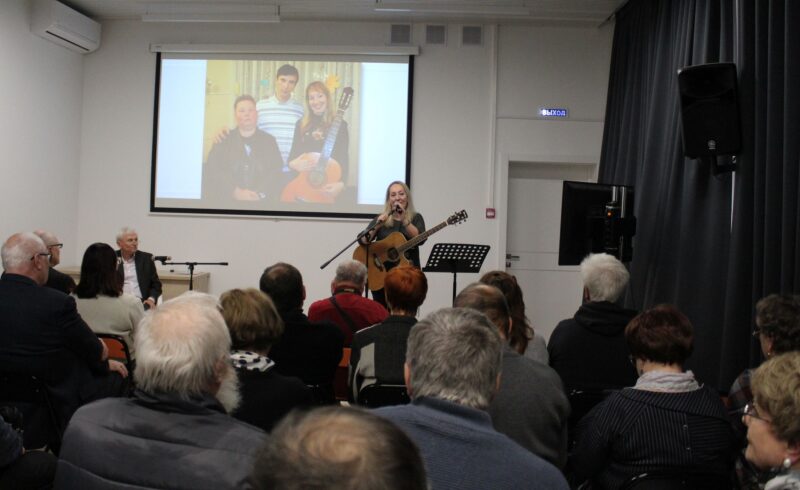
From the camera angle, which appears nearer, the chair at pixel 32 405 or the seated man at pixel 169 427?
the seated man at pixel 169 427

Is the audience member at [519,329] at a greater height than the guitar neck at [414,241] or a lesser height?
lesser

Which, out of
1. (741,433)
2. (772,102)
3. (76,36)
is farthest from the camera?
(76,36)

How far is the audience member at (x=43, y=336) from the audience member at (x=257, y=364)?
0.98 metres

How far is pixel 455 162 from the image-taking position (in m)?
7.66

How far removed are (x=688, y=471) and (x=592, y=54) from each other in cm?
634

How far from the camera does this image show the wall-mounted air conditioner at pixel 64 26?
6941mm

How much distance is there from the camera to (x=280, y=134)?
7.65 metres

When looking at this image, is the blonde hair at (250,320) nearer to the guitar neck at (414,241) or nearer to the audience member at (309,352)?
the audience member at (309,352)

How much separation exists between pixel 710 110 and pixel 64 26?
587cm

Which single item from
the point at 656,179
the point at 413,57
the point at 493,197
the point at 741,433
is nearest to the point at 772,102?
the point at 656,179

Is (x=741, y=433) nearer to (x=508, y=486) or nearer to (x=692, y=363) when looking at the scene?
(x=508, y=486)

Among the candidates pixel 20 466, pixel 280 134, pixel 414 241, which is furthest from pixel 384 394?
pixel 280 134

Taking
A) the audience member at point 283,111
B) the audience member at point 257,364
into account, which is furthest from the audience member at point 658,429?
the audience member at point 283,111

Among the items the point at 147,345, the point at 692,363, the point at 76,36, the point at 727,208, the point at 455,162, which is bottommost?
the point at 692,363
